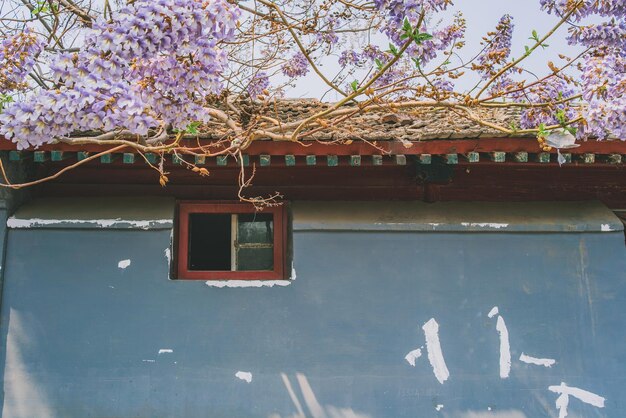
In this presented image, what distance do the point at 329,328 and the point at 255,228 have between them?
107cm

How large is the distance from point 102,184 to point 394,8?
300cm

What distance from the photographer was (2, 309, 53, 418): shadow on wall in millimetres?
5258

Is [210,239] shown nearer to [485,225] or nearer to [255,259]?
[255,259]

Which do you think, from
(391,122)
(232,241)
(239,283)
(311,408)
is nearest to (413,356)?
(311,408)

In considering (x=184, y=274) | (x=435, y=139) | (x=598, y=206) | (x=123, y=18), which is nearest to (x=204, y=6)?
(x=123, y=18)

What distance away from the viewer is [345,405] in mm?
5371

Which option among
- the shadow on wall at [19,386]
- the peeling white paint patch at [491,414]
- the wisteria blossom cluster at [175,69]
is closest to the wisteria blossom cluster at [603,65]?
the wisteria blossom cluster at [175,69]

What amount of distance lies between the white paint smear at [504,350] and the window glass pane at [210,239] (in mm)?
2358

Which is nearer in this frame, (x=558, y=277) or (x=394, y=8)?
(x=394, y=8)

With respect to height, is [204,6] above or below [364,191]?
above

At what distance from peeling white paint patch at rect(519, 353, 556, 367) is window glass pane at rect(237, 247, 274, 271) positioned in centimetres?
220

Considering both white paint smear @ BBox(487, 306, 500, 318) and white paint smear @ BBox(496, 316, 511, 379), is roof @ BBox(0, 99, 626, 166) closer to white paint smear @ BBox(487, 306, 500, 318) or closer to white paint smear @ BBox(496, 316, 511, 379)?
white paint smear @ BBox(487, 306, 500, 318)

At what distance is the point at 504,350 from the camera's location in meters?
5.52

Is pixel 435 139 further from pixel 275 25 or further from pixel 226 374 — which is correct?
pixel 226 374
